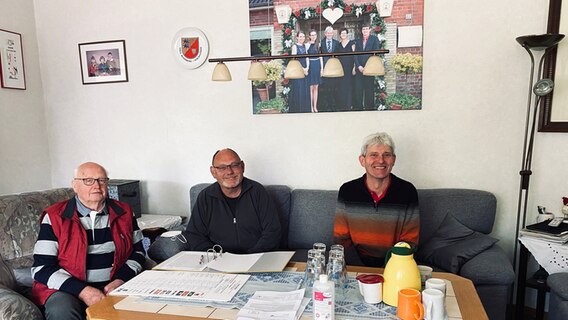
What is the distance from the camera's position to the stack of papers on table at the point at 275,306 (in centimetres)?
123

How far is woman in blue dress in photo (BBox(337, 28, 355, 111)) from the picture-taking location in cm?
270

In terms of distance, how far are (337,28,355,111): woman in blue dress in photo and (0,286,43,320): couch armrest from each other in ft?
6.91

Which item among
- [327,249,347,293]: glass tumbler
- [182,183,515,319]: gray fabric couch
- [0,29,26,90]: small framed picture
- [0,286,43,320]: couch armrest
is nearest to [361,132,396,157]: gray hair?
[182,183,515,319]: gray fabric couch

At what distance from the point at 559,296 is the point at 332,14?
83.6 inches

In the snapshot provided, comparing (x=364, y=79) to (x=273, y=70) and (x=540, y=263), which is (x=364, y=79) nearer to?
(x=273, y=70)

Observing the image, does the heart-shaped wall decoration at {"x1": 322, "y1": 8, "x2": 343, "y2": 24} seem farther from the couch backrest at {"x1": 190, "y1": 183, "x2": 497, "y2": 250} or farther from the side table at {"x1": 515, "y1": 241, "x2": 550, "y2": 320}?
the side table at {"x1": 515, "y1": 241, "x2": 550, "y2": 320}

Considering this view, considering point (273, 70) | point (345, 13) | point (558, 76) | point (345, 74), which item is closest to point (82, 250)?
point (273, 70)

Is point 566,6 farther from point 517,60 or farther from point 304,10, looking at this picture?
point 304,10

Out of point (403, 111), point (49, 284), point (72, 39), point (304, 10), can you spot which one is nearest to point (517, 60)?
point (403, 111)

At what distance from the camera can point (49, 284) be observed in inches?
69.1

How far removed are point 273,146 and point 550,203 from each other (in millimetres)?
1893

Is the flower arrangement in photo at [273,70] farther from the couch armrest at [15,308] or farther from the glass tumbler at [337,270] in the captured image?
the couch armrest at [15,308]

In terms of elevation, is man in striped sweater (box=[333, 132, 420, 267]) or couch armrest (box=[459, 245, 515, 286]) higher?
man in striped sweater (box=[333, 132, 420, 267])

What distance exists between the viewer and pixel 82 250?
1.80 meters
